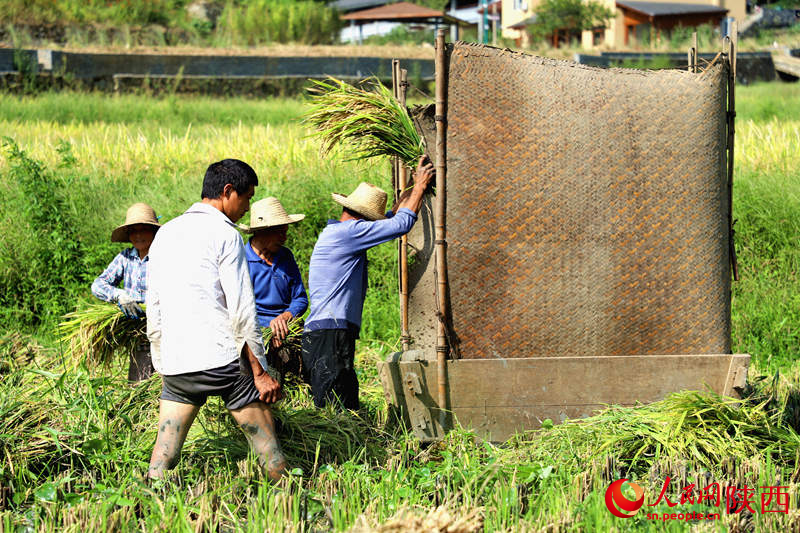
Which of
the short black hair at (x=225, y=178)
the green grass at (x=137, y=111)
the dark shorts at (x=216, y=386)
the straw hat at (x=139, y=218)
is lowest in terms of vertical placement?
the dark shorts at (x=216, y=386)

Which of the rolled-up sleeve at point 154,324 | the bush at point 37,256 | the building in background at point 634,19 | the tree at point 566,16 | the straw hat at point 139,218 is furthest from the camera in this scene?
the building in background at point 634,19

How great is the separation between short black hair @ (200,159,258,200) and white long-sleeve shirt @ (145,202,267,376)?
0.39 feet

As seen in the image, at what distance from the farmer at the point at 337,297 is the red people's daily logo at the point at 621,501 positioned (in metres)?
1.56

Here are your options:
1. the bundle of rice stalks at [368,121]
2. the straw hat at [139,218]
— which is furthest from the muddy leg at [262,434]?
the straw hat at [139,218]

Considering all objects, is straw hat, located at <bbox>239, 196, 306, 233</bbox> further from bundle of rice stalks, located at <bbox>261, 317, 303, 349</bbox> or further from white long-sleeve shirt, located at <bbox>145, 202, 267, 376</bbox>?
white long-sleeve shirt, located at <bbox>145, 202, 267, 376</bbox>

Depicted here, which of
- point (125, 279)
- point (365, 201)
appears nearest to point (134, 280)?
point (125, 279)

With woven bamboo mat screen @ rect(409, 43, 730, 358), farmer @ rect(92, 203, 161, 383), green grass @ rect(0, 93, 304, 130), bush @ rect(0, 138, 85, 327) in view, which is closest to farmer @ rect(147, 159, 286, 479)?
woven bamboo mat screen @ rect(409, 43, 730, 358)

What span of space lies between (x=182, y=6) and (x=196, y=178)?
800 inches

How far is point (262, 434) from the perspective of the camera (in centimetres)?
382

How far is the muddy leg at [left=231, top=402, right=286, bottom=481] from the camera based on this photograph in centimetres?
376

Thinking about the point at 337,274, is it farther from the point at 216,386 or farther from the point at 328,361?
the point at 216,386

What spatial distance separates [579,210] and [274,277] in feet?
5.83

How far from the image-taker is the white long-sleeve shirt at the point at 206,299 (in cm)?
368

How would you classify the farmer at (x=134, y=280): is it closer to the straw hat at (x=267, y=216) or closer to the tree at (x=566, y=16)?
the straw hat at (x=267, y=216)
